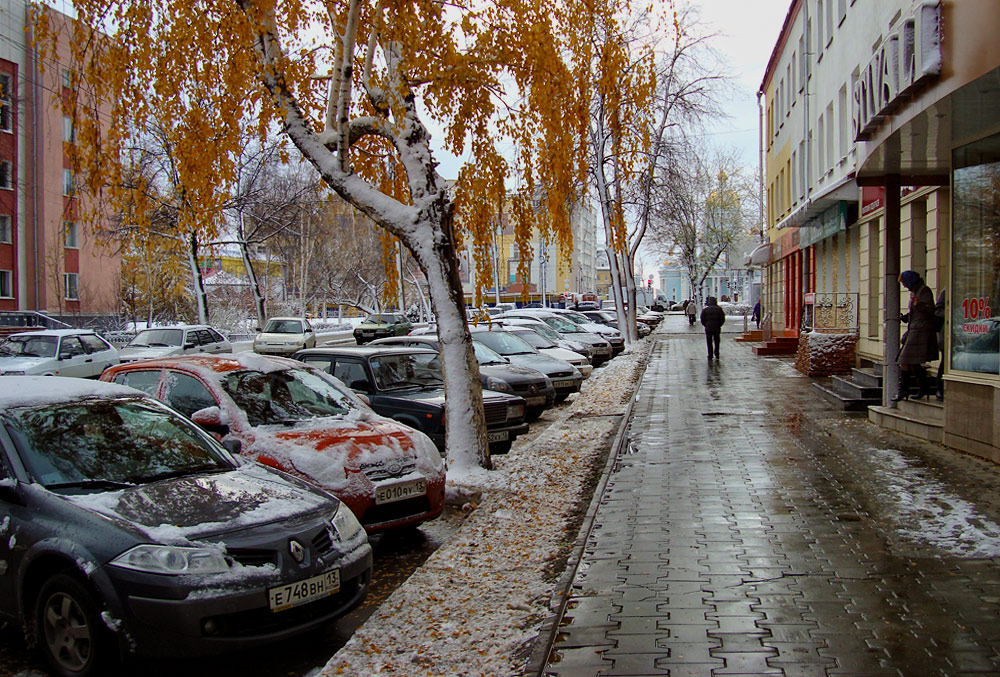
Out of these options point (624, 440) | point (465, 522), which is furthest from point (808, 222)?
point (465, 522)

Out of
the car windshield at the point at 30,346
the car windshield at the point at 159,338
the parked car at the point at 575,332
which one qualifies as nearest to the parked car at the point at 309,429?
the car windshield at the point at 30,346

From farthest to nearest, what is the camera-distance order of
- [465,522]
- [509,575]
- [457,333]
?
[457,333] < [465,522] < [509,575]

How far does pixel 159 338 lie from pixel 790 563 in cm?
2109

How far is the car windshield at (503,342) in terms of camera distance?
16.9m

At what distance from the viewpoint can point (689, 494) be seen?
779cm

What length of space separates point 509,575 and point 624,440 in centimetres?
559

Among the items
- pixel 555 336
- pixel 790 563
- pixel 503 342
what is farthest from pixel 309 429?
pixel 555 336

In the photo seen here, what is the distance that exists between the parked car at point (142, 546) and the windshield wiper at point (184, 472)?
1cm

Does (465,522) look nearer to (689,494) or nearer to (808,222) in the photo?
(689,494)

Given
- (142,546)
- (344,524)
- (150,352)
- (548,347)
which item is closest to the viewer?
(142,546)

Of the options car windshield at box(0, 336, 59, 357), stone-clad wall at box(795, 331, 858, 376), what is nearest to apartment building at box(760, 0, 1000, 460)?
stone-clad wall at box(795, 331, 858, 376)

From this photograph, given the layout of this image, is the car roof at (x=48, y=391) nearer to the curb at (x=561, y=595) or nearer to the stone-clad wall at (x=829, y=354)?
the curb at (x=561, y=595)

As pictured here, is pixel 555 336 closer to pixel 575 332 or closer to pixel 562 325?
pixel 575 332

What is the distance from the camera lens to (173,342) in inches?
907
